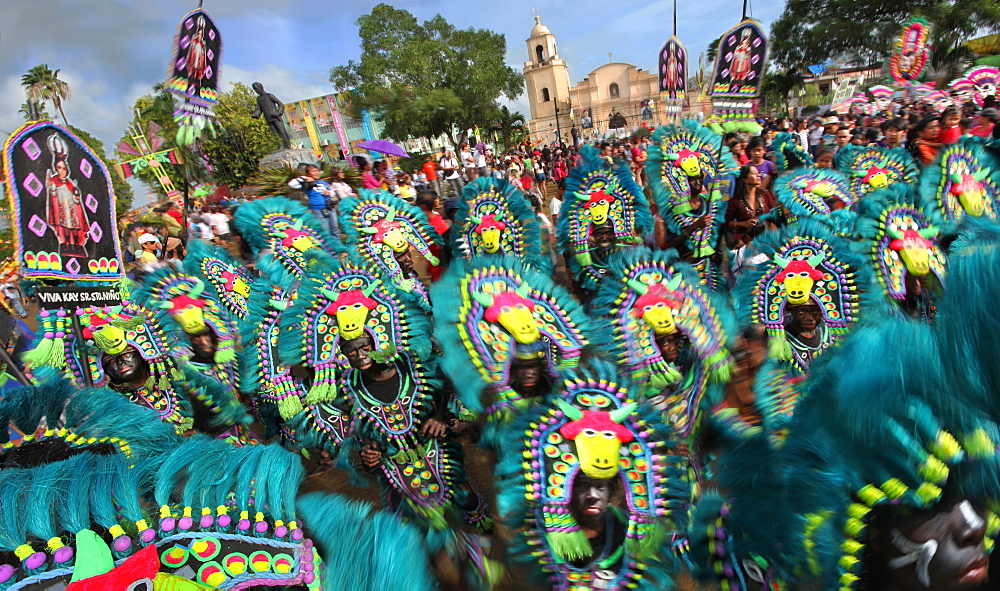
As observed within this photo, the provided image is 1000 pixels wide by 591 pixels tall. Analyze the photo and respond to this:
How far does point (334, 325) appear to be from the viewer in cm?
264

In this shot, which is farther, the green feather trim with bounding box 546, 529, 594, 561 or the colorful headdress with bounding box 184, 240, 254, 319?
the colorful headdress with bounding box 184, 240, 254, 319

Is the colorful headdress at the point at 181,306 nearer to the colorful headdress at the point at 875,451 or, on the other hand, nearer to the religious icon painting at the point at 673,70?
the colorful headdress at the point at 875,451

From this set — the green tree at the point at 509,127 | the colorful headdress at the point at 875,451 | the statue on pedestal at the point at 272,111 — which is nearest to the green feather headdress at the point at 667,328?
the colorful headdress at the point at 875,451

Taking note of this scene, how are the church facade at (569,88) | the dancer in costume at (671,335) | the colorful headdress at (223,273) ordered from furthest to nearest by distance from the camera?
the church facade at (569,88), the colorful headdress at (223,273), the dancer in costume at (671,335)

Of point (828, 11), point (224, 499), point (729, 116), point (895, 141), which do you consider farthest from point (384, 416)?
point (828, 11)

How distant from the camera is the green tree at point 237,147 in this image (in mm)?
22909

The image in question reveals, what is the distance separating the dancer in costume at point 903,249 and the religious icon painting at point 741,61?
150 inches

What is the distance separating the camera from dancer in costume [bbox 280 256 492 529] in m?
2.61

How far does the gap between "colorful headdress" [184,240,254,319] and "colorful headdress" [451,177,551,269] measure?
1.99 m

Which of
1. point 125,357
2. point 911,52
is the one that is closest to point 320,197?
point 125,357

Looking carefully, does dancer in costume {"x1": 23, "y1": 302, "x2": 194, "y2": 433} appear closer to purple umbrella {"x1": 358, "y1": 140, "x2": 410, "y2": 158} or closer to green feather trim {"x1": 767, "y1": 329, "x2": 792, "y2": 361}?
green feather trim {"x1": 767, "y1": 329, "x2": 792, "y2": 361}

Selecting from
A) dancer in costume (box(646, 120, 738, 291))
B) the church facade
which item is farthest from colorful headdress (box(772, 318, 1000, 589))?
the church facade

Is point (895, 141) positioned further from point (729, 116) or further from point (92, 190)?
point (92, 190)

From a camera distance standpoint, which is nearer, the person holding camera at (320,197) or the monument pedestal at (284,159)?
the person holding camera at (320,197)
